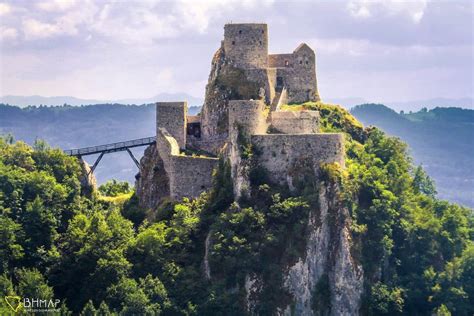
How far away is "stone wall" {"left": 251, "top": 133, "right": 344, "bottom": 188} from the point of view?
96062mm

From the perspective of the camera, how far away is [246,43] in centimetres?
10931

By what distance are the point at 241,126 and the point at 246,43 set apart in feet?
48.9

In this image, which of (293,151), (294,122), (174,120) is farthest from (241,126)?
(174,120)

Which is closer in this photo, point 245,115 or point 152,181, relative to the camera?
point 245,115

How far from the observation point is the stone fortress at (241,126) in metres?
96.5

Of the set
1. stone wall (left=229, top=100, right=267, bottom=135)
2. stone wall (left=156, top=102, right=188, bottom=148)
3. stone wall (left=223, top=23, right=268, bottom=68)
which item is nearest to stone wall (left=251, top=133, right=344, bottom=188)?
stone wall (left=229, top=100, right=267, bottom=135)

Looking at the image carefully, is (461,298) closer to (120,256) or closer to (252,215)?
(252,215)

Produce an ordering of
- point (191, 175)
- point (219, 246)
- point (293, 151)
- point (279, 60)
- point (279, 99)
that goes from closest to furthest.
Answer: point (219, 246)
point (293, 151)
point (191, 175)
point (279, 99)
point (279, 60)

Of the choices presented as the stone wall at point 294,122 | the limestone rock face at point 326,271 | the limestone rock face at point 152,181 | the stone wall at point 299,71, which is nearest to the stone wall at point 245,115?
the stone wall at point 294,122

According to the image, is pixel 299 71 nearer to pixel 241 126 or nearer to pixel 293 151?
pixel 241 126

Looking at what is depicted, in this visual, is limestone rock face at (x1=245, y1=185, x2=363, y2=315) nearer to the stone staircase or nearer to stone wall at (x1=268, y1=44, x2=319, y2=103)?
the stone staircase

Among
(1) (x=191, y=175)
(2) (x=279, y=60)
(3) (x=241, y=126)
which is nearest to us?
(3) (x=241, y=126)

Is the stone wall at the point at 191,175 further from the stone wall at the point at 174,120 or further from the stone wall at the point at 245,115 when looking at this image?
the stone wall at the point at 245,115

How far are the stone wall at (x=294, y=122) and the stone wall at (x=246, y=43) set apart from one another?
414 inches
